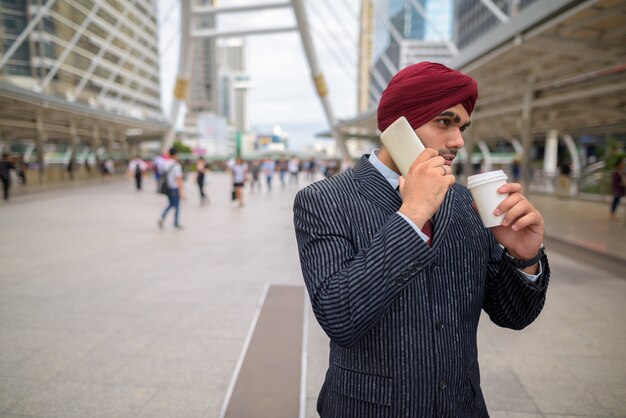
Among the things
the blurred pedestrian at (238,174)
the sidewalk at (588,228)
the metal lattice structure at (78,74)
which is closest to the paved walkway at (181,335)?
the sidewalk at (588,228)

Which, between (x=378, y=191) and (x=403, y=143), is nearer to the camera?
(x=403, y=143)

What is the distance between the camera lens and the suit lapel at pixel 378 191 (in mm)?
1053

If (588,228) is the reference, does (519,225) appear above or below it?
above

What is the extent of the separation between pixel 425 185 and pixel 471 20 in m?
77.7

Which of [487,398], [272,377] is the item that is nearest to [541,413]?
[487,398]

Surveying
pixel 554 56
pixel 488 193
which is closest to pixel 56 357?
pixel 488 193

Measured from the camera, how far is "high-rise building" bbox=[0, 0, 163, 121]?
42031 millimetres

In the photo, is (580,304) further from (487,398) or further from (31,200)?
(31,200)

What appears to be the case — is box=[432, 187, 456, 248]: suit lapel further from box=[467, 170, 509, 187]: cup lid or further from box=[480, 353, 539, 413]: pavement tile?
box=[480, 353, 539, 413]: pavement tile

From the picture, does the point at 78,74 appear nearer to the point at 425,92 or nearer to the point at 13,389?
the point at 13,389

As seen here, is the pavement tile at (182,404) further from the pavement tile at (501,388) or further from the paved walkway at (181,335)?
the pavement tile at (501,388)

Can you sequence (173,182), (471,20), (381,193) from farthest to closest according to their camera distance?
1. (471,20)
2. (173,182)
3. (381,193)

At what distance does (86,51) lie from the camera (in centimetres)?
6019

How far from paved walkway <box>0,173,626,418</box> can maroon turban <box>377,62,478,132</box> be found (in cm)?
207
